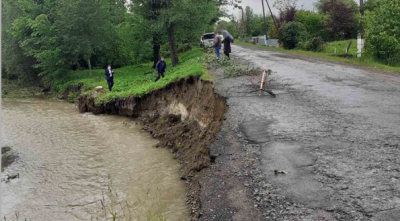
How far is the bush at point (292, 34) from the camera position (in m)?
33.0

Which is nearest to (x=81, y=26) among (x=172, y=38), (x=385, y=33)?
(x=172, y=38)

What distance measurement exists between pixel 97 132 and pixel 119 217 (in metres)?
8.81

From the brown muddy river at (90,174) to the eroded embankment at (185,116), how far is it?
1.37 ft

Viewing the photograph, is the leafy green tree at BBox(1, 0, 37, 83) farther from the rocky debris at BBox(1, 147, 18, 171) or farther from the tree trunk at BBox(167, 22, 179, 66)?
the rocky debris at BBox(1, 147, 18, 171)

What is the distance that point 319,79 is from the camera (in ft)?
43.2

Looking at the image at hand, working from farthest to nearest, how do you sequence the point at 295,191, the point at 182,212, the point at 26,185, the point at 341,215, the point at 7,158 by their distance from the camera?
the point at 7,158, the point at 26,185, the point at 182,212, the point at 295,191, the point at 341,215

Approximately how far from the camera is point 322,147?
256 inches

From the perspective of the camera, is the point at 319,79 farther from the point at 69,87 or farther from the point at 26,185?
the point at 69,87

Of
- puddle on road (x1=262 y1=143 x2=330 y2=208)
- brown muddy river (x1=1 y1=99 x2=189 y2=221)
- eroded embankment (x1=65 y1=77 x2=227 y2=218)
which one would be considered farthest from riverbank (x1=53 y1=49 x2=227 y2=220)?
puddle on road (x1=262 y1=143 x2=330 y2=208)

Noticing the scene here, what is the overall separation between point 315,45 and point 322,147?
24.9 m

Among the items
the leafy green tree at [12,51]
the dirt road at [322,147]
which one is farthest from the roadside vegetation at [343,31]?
the leafy green tree at [12,51]

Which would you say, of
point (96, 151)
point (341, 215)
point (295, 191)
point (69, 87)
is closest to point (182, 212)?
point (295, 191)

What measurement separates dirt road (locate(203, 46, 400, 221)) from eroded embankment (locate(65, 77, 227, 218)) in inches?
31.3

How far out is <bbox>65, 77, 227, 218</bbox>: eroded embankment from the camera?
8.69 meters
